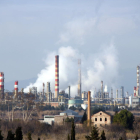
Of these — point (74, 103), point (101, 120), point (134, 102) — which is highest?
point (134, 102)

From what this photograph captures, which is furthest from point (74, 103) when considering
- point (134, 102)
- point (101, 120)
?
point (101, 120)

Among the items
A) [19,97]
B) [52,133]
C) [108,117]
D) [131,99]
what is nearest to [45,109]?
[19,97]

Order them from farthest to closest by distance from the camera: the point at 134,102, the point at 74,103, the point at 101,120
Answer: the point at 134,102 < the point at 74,103 < the point at 101,120

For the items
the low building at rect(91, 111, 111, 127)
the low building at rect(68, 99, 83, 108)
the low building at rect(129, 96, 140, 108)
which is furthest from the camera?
the low building at rect(129, 96, 140, 108)

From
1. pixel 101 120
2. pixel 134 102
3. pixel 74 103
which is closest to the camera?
pixel 101 120

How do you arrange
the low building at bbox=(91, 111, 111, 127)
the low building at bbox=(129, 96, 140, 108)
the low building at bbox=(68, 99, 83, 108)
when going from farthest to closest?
the low building at bbox=(129, 96, 140, 108), the low building at bbox=(68, 99, 83, 108), the low building at bbox=(91, 111, 111, 127)

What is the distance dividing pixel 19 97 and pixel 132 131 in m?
23.5

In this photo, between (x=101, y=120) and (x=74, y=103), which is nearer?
(x=101, y=120)

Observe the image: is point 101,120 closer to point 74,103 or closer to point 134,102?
point 74,103

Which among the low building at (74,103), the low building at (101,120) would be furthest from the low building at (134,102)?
the low building at (101,120)

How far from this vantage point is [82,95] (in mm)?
100125

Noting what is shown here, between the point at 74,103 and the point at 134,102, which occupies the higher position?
the point at 134,102

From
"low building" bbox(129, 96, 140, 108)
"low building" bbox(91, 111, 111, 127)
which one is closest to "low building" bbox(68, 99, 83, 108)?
"low building" bbox(129, 96, 140, 108)

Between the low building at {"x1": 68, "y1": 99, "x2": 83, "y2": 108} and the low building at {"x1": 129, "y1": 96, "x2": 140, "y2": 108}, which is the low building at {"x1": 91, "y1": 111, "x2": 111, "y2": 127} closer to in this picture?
the low building at {"x1": 68, "y1": 99, "x2": 83, "y2": 108}
